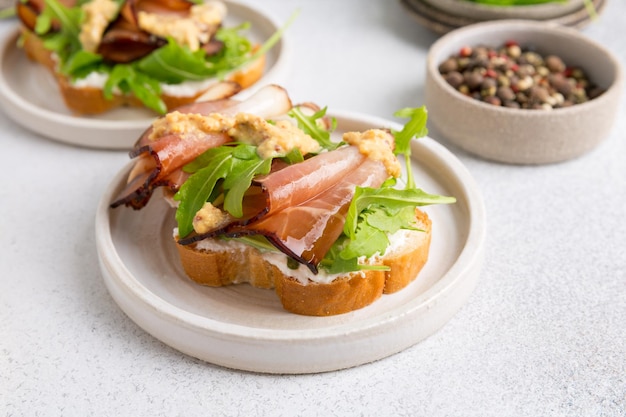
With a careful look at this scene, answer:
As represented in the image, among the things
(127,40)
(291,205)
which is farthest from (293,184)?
(127,40)

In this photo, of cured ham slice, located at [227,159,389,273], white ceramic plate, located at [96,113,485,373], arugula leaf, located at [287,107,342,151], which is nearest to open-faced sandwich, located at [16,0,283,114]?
white ceramic plate, located at [96,113,485,373]

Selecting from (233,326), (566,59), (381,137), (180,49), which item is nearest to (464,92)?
(566,59)

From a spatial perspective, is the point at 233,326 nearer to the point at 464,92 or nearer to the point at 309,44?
the point at 464,92

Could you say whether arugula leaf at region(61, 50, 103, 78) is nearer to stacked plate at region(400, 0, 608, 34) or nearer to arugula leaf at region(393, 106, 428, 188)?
arugula leaf at region(393, 106, 428, 188)

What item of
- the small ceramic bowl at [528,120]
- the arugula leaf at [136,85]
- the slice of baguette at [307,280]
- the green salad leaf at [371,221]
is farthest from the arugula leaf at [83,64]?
the green salad leaf at [371,221]

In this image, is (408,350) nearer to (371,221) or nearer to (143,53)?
(371,221)
